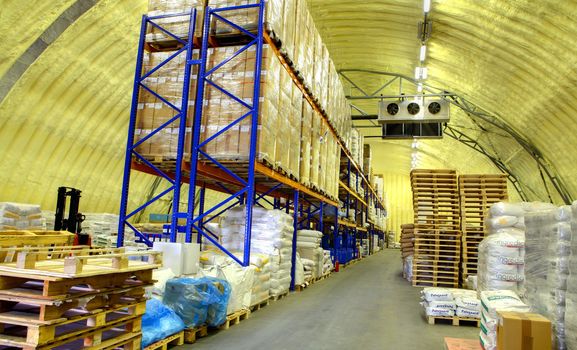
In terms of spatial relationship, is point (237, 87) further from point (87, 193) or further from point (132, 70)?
point (87, 193)

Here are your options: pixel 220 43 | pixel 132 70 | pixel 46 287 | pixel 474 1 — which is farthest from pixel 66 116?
pixel 474 1

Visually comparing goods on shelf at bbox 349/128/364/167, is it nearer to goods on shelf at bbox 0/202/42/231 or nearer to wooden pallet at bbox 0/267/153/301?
goods on shelf at bbox 0/202/42/231

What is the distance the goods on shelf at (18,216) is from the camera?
359 inches

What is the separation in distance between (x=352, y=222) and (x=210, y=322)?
13744 millimetres

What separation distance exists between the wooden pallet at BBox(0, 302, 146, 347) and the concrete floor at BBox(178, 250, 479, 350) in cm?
124

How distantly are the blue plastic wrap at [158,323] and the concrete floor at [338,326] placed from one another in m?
0.34

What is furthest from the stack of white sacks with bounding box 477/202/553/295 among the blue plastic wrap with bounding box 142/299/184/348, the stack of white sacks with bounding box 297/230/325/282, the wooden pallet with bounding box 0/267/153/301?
the wooden pallet with bounding box 0/267/153/301

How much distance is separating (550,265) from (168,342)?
4.03m

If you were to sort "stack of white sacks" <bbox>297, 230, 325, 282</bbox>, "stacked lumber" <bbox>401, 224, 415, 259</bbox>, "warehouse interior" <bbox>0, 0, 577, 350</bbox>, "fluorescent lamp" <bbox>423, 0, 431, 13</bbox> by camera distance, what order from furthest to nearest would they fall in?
"stacked lumber" <bbox>401, 224, 415, 259</bbox>
"fluorescent lamp" <bbox>423, 0, 431, 13</bbox>
"stack of white sacks" <bbox>297, 230, 325, 282</bbox>
"warehouse interior" <bbox>0, 0, 577, 350</bbox>

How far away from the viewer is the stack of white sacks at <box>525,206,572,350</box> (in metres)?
3.77

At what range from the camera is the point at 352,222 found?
1889 centimetres

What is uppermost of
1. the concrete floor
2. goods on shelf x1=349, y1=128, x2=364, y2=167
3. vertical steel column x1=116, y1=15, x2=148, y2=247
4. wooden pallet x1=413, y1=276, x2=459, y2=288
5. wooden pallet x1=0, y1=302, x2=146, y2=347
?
goods on shelf x1=349, y1=128, x2=364, y2=167

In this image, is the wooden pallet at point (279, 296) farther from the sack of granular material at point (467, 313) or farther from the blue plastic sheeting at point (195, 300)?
the sack of granular material at point (467, 313)

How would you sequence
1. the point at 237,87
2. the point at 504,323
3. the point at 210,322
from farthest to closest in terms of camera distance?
the point at 237,87, the point at 210,322, the point at 504,323
